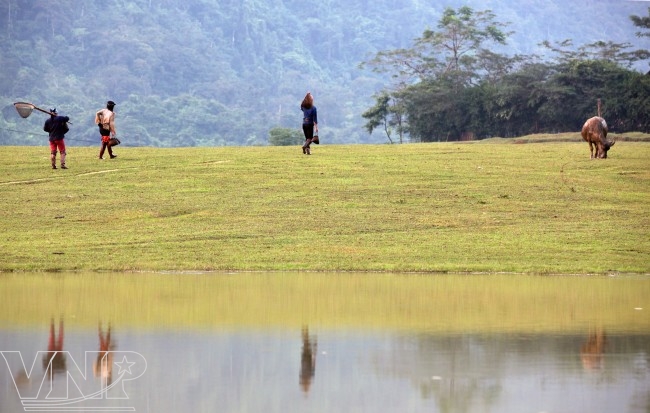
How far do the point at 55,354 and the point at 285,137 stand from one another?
304ft

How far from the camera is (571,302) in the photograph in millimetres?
14797

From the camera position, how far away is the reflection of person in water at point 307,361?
375 inches

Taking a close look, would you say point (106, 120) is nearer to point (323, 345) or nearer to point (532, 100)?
point (323, 345)

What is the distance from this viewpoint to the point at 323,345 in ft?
37.3

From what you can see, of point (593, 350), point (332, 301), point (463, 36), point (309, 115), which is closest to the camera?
point (593, 350)

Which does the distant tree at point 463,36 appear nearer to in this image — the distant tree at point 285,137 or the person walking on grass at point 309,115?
the distant tree at point 285,137

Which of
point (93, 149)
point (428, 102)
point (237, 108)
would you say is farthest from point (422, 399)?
point (237, 108)

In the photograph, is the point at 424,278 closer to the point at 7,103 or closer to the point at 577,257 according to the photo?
the point at 577,257

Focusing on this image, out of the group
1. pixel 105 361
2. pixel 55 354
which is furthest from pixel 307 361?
pixel 55 354

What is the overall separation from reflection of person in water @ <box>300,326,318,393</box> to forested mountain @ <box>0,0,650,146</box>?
404ft

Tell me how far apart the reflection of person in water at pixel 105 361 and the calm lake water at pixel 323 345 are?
0.03m

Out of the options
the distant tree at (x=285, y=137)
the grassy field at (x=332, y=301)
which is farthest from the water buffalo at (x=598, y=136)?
the distant tree at (x=285, y=137)

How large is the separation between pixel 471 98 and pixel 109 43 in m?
111

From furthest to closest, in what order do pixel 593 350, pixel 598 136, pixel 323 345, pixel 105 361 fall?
pixel 598 136
pixel 323 345
pixel 593 350
pixel 105 361
